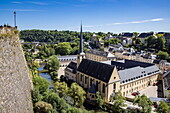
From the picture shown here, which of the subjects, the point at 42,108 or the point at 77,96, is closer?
the point at 42,108

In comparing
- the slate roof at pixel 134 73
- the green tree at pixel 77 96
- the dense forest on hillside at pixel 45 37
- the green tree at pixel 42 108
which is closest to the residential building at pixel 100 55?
the slate roof at pixel 134 73

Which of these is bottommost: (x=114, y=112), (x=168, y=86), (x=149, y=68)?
(x=114, y=112)

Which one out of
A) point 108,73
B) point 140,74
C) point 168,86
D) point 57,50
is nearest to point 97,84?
point 108,73

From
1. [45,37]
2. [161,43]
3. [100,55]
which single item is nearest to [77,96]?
[100,55]

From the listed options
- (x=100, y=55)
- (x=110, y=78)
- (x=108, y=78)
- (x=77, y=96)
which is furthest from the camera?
(x=100, y=55)

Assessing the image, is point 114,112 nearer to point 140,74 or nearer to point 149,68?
point 140,74

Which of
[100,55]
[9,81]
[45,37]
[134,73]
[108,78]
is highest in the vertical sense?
[45,37]

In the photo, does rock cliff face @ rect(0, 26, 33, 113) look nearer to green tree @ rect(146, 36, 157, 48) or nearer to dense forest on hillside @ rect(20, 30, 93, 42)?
green tree @ rect(146, 36, 157, 48)

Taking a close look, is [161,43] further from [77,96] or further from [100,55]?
[77,96]
